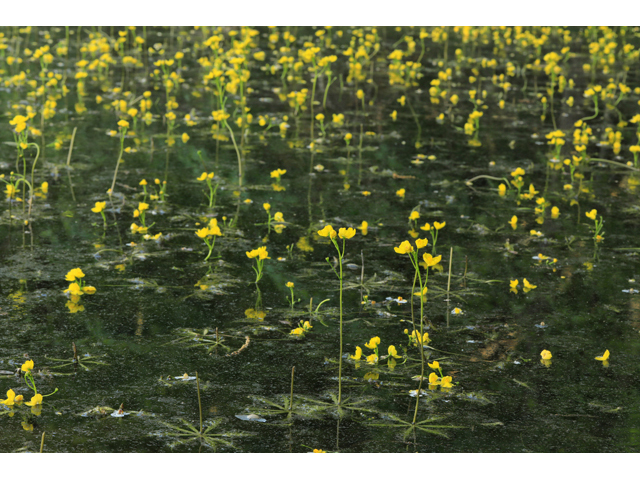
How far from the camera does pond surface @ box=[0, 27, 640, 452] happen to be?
10.6 feet

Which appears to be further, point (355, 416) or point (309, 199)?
point (309, 199)

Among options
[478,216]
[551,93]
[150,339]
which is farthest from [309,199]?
[551,93]

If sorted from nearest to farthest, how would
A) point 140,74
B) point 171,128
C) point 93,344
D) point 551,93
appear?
point 93,344 < point 171,128 < point 551,93 < point 140,74

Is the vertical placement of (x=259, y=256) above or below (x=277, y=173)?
below

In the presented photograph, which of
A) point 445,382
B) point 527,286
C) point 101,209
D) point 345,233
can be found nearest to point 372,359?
point 445,382

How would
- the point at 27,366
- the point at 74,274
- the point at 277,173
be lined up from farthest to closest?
the point at 277,173
the point at 74,274
the point at 27,366

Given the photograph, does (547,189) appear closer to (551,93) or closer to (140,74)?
(551,93)

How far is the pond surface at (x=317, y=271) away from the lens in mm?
3221

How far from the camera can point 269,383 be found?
11.4 ft

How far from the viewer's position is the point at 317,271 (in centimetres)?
462

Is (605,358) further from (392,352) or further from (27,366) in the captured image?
(27,366)

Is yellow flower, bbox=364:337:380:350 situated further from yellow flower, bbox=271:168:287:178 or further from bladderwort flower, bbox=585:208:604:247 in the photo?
yellow flower, bbox=271:168:287:178

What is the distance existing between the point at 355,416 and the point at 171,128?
4621 mm

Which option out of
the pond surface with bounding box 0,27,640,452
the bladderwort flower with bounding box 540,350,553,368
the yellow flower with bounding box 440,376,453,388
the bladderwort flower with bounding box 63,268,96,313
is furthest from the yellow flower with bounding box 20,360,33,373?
the bladderwort flower with bounding box 540,350,553,368
